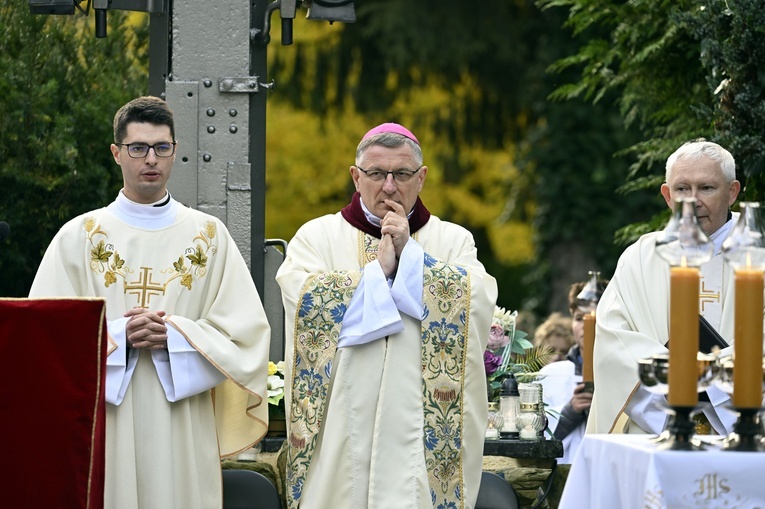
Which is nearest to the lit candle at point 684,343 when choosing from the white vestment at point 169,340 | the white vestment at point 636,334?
the white vestment at point 636,334

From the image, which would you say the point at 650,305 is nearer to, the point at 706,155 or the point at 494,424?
the point at 706,155

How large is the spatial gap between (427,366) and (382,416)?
28cm

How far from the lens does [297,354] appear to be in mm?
5887

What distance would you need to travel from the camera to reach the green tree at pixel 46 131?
8.23 m

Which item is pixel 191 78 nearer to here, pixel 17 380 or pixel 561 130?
pixel 17 380

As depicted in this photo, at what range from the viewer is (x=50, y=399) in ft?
17.6

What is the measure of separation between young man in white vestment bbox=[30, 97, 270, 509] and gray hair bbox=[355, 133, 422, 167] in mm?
683

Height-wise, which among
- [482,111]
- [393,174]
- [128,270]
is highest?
[482,111]

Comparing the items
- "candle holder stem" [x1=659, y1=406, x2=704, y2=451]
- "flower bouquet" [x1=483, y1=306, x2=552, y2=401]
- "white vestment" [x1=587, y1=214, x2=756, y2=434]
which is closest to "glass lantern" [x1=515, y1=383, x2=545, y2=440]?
"flower bouquet" [x1=483, y1=306, x2=552, y2=401]

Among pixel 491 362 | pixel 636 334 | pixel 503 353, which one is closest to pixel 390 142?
pixel 636 334

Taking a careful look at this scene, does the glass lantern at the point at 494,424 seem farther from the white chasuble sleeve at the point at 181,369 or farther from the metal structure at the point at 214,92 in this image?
the white chasuble sleeve at the point at 181,369

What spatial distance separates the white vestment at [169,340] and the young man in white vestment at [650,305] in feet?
4.53

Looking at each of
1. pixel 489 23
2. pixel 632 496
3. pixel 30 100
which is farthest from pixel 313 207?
pixel 632 496

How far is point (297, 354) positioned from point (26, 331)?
1107 mm
